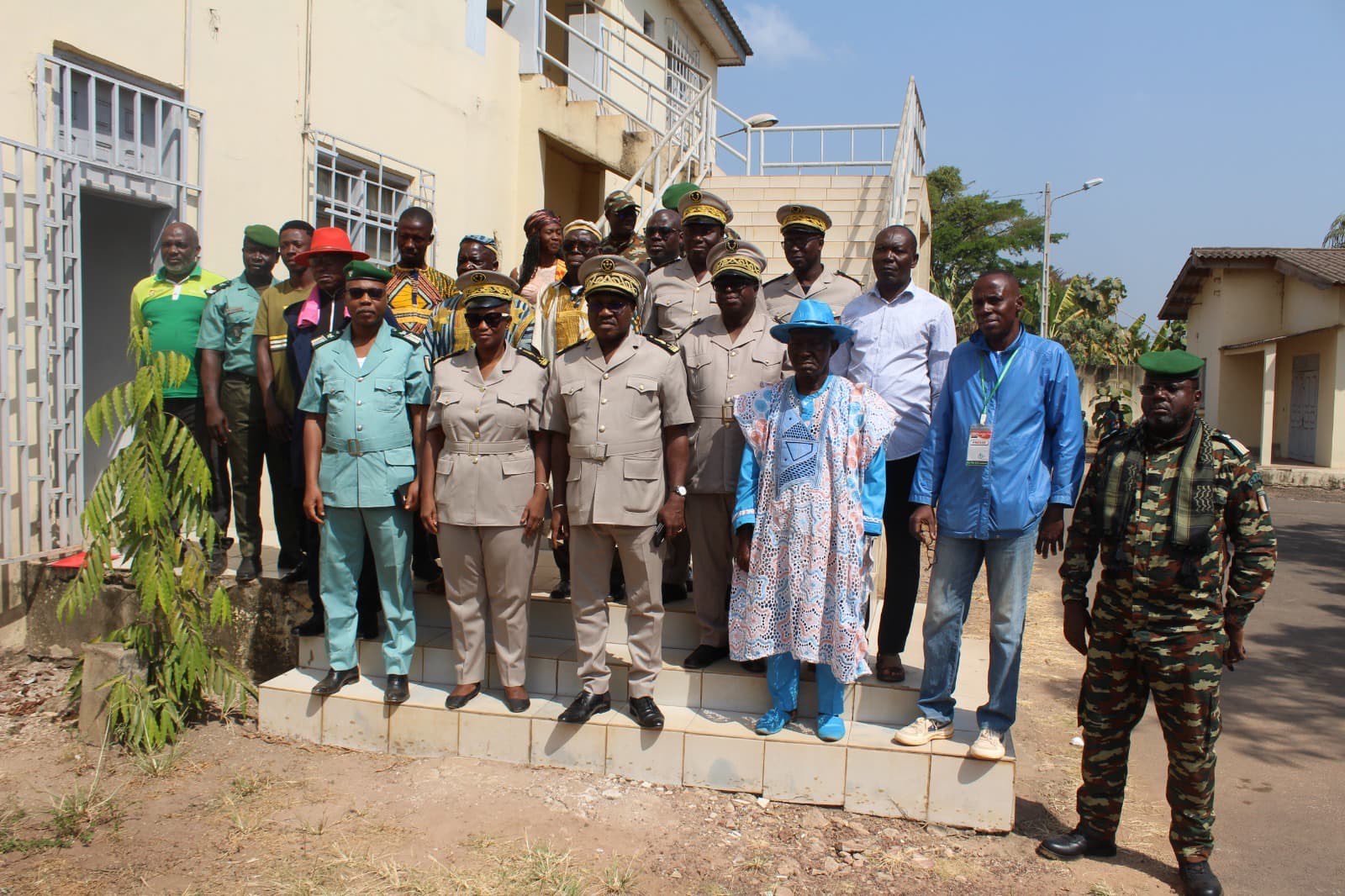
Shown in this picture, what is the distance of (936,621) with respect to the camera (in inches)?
155

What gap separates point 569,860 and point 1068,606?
6.82ft

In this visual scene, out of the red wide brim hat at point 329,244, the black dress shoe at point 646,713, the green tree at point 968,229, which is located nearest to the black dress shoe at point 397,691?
the black dress shoe at point 646,713

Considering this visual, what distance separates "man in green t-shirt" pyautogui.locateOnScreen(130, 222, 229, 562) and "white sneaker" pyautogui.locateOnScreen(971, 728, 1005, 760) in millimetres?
3952

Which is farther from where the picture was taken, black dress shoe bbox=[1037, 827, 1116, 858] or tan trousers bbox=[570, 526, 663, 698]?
tan trousers bbox=[570, 526, 663, 698]

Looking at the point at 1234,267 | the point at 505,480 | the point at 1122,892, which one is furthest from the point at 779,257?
the point at 1234,267

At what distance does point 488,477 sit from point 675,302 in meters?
1.42

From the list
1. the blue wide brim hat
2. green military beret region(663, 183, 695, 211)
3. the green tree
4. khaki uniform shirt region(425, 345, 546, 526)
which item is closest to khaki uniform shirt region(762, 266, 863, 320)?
the blue wide brim hat

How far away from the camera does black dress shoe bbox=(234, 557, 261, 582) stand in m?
5.32

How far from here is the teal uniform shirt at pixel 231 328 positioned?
513 centimetres

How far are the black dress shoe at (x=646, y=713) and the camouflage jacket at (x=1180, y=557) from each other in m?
1.80

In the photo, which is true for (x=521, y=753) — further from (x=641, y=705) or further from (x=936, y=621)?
(x=936, y=621)

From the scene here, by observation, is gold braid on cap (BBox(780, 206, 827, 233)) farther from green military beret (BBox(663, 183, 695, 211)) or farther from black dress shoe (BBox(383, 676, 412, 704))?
green military beret (BBox(663, 183, 695, 211))

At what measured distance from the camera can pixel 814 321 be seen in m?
3.87

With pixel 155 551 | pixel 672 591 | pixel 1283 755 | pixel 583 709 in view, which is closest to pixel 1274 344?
pixel 1283 755
